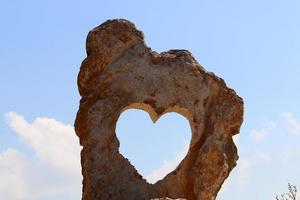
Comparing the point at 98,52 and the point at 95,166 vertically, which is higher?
the point at 98,52

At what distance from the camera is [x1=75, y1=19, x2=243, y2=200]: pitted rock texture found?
1024 centimetres

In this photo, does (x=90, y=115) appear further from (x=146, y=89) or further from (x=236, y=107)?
(x=236, y=107)

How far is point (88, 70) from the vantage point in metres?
10.7

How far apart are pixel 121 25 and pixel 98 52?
2.18 ft

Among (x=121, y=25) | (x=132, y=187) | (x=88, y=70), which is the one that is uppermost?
(x=121, y=25)

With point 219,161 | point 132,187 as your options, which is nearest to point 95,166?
point 132,187

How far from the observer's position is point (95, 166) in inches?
400

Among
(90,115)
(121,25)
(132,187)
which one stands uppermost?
(121,25)

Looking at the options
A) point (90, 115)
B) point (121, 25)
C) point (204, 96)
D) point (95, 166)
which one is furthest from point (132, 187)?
point (121, 25)

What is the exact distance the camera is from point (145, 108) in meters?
10.8

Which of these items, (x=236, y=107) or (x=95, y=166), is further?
(x=236, y=107)

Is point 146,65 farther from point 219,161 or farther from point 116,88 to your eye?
point 219,161

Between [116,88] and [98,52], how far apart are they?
0.71m

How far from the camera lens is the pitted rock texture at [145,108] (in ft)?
33.6
